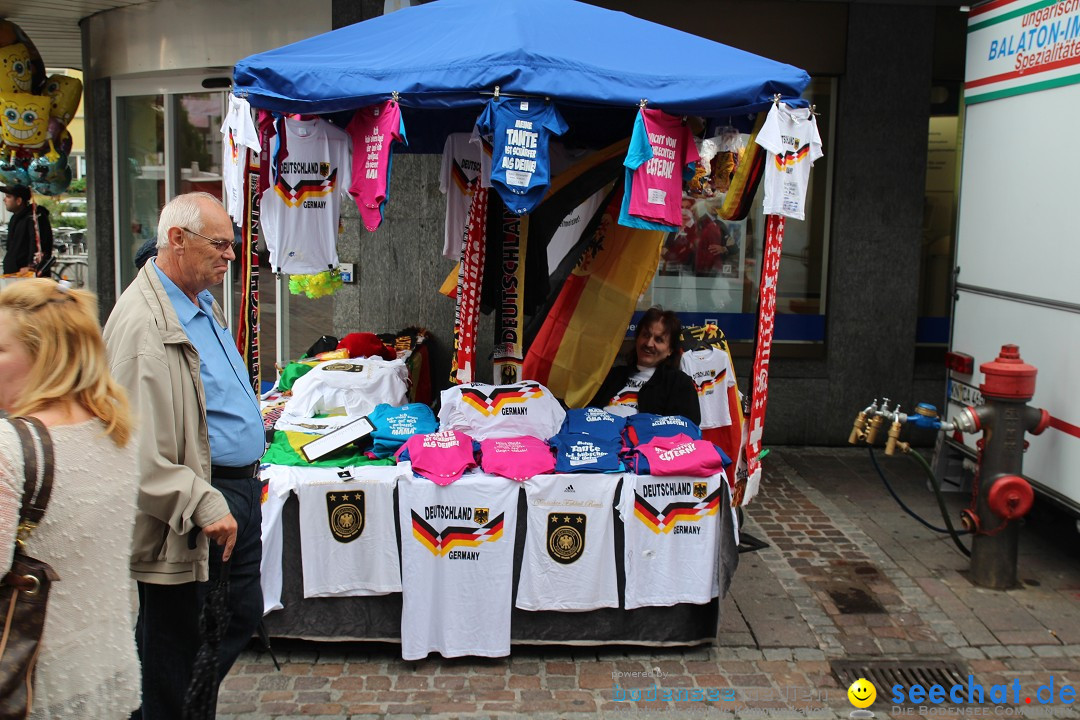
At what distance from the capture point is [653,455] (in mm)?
4727

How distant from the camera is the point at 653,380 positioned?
586 centimetres

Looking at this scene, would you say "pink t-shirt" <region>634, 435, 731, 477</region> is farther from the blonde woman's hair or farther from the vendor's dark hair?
the blonde woman's hair

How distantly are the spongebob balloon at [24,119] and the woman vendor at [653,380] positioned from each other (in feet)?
27.0

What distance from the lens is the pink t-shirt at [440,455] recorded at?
4.60m

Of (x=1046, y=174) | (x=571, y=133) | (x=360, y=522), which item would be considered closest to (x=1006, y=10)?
(x=1046, y=174)

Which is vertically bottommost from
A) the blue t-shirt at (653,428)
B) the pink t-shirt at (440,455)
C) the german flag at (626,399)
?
the pink t-shirt at (440,455)

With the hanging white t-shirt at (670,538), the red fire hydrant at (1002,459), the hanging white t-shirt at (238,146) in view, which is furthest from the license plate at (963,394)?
the hanging white t-shirt at (238,146)

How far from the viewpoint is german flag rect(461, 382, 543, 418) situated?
17.0ft

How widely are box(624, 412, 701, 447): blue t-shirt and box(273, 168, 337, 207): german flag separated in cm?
215

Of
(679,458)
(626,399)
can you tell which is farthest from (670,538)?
(626,399)

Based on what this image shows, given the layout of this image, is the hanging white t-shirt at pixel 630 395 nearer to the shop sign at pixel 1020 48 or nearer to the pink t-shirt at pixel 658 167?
the pink t-shirt at pixel 658 167

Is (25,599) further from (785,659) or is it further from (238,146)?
(785,659)

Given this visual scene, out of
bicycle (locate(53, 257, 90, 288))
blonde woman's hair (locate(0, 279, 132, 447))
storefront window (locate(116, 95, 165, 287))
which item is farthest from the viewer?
bicycle (locate(53, 257, 90, 288))

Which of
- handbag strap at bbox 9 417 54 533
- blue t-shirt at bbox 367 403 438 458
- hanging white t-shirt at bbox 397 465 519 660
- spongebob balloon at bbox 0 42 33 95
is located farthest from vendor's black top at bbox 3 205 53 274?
handbag strap at bbox 9 417 54 533
